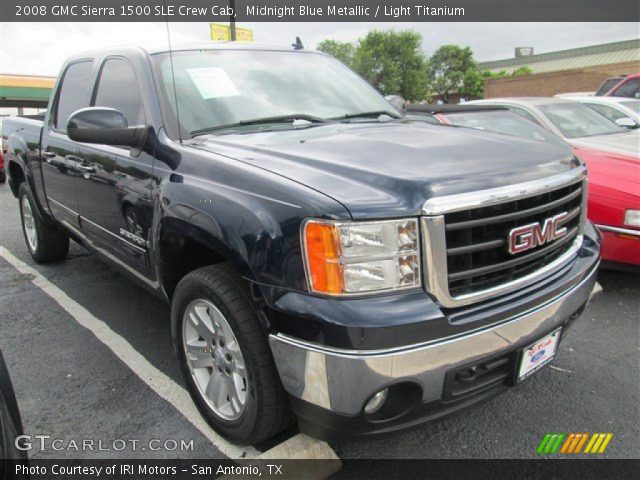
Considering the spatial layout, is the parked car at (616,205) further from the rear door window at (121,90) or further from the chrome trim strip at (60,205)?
the chrome trim strip at (60,205)

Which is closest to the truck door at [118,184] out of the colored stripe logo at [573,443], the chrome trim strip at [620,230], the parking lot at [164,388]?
the parking lot at [164,388]

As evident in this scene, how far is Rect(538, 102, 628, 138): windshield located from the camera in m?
5.75

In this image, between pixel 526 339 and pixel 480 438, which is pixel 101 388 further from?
pixel 526 339

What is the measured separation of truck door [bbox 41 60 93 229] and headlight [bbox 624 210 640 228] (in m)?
3.85

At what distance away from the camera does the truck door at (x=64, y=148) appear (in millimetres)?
3652

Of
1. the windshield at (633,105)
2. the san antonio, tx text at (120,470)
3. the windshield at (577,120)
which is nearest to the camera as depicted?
the san antonio, tx text at (120,470)

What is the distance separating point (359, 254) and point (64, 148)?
9.41ft

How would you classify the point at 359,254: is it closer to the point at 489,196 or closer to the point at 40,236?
the point at 489,196

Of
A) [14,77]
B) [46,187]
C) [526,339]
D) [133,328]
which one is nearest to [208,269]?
[526,339]

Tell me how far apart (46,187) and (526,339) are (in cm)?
380

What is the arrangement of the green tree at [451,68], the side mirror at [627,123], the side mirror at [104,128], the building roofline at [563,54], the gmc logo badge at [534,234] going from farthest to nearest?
the green tree at [451,68] < the building roofline at [563,54] < the side mirror at [627,123] < the side mirror at [104,128] < the gmc logo badge at [534,234]

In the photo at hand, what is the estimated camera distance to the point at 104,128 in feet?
8.65

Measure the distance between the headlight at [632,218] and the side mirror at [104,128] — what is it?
329cm

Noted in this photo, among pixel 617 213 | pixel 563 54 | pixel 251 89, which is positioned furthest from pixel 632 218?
pixel 563 54
